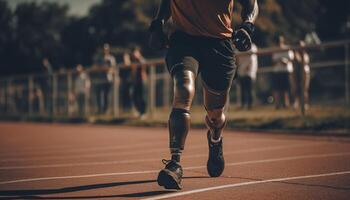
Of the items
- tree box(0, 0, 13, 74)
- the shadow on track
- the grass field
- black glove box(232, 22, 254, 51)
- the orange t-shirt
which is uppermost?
tree box(0, 0, 13, 74)

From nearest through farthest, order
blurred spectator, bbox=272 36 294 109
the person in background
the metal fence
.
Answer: the metal fence → blurred spectator, bbox=272 36 294 109 → the person in background

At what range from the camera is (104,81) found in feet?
58.3

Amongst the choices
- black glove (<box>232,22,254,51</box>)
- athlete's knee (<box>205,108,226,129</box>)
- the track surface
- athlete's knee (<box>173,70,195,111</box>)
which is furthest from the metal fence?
athlete's knee (<box>173,70,195,111</box>)

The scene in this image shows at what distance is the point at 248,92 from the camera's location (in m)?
14.8

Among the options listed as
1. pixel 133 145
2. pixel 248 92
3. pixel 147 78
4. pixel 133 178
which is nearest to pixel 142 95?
pixel 147 78

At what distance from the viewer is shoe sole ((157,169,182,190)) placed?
4.49 m

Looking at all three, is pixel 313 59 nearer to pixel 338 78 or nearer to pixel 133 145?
pixel 338 78

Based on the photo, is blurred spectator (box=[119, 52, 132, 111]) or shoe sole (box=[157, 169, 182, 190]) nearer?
shoe sole (box=[157, 169, 182, 190])

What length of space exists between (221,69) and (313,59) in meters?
8.86

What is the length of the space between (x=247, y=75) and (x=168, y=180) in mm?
10531

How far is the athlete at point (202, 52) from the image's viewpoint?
489cm

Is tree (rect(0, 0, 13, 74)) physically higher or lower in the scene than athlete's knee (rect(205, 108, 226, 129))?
higher

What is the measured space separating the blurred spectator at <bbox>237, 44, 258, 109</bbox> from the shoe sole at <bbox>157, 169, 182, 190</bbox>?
9.71 m

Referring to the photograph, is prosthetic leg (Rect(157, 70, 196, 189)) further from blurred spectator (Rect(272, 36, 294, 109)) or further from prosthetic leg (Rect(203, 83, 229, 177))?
blurred spectator (Rect(272, 36, 294, 109))
